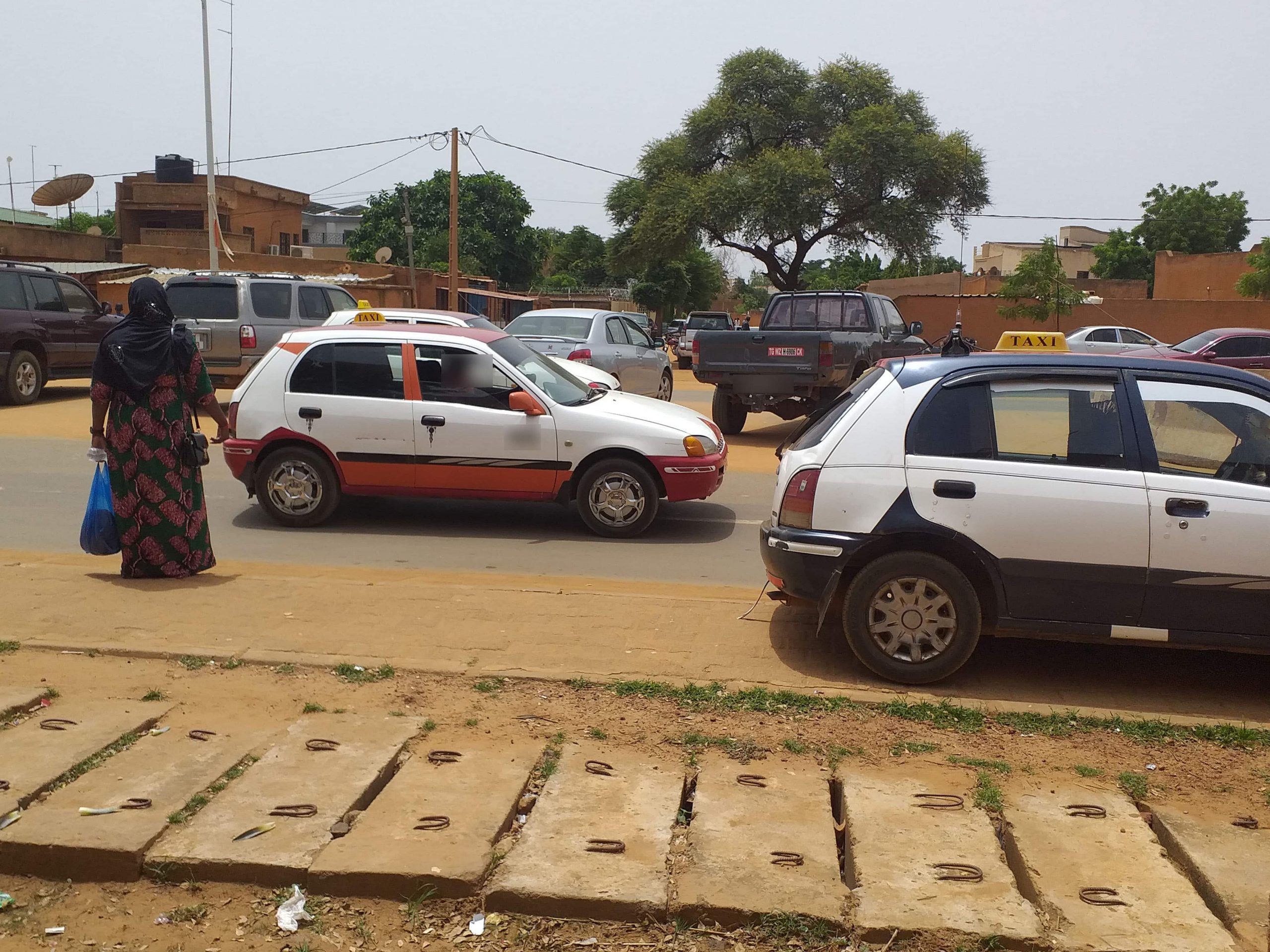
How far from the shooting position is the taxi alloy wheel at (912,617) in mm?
5398

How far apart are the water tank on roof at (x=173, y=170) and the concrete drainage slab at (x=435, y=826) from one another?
54.1 meters

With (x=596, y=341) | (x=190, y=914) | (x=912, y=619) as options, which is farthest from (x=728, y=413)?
(x=190, y=914)

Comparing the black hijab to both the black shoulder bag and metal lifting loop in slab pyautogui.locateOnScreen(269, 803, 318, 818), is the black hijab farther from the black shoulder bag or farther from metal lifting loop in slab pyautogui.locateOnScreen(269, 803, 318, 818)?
metal lifting loop in slab pyautogui.locateOnScreen(269, 803, 318, 818)

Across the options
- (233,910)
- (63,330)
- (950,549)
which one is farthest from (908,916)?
(63,330)

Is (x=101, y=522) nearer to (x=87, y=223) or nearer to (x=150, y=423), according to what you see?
(x=150, y=423)

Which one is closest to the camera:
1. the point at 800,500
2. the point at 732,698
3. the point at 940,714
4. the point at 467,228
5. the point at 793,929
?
the point at 793,929

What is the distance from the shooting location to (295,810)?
13.0 ft

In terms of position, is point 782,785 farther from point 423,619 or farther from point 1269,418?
point 1269,418

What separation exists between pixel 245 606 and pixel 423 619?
1.05m

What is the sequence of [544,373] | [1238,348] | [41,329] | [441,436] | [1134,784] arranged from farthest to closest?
[1238,348] → [41,329] → [544,373] → [441,436] → [1134,784]

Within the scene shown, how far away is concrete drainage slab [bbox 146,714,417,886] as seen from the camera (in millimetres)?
3627

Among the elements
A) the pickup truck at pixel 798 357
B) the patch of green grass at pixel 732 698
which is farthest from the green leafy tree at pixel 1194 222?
the patch of green grass at pixel 732 698

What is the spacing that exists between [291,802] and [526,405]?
16.8 feet

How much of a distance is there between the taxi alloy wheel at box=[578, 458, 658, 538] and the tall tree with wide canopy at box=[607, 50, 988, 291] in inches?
1285
